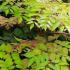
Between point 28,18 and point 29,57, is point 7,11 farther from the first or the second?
point 29,57

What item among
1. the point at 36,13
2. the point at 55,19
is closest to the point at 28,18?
the point at 36,13

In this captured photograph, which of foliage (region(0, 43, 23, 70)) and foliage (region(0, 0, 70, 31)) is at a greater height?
foliage (region(0, 0, 70, 31))

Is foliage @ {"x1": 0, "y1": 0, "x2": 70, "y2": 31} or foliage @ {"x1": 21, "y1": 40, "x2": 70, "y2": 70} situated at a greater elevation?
foliage @ {"x1": 0, "y1": 0, "x2": 70, "y2": 31}

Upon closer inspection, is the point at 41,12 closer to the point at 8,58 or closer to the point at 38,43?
the point at 38,43

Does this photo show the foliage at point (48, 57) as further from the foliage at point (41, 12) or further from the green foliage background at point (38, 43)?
the foliage at point (41, 12)

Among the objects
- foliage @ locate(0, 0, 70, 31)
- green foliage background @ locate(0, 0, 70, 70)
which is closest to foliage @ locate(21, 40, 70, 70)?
green foliage background @ locate(0, 0, 70, 70)

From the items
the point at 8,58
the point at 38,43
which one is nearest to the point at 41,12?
the point at 38,43

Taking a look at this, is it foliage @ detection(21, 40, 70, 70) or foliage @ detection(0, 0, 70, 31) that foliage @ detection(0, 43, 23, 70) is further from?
foliage @ detection(0, 0, 70, 31)

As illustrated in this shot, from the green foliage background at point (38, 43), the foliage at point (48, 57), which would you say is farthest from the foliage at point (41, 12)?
the foliage at point (48, 57)

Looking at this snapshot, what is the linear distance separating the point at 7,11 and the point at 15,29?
24cm

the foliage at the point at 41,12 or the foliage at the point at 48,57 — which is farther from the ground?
the foliage at the point at 41,12

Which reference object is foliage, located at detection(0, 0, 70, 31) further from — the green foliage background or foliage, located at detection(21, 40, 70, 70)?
foliage, located at detection(21, 40, 70, 70)

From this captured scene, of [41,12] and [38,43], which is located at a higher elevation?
[41,12]

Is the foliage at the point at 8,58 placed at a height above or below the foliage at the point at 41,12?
below
